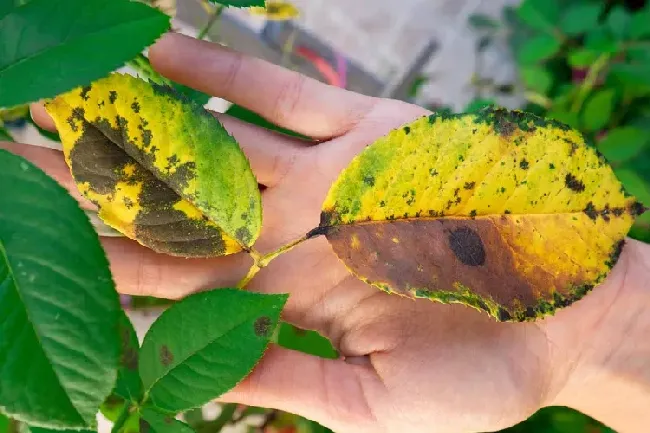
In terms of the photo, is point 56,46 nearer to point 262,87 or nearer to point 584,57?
point 262,87

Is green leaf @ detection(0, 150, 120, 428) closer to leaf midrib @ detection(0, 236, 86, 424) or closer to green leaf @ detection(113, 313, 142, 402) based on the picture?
leaf midrib @ detection(0, 236, 86, 424)

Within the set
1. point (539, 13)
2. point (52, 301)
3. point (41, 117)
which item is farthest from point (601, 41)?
point (52, 301)

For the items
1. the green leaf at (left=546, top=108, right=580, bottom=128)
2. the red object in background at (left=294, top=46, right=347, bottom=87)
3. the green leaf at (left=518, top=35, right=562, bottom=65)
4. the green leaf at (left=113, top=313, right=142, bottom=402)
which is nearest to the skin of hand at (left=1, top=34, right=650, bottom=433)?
the green leaf at (left=113, top=313, right=142, bottom=402)

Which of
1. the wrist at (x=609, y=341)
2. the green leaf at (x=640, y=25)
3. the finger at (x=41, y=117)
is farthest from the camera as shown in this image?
→ the green leaf at (x=640, y=25)

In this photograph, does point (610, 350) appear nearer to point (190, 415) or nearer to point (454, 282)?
point (454, 282)

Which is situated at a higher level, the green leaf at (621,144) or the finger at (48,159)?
the finger at (48,159)

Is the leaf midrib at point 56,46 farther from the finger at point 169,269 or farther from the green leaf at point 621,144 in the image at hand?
the green leaf at point 621,144

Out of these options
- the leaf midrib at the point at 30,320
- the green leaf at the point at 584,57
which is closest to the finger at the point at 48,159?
the leaf midrib at the point at 30,320
